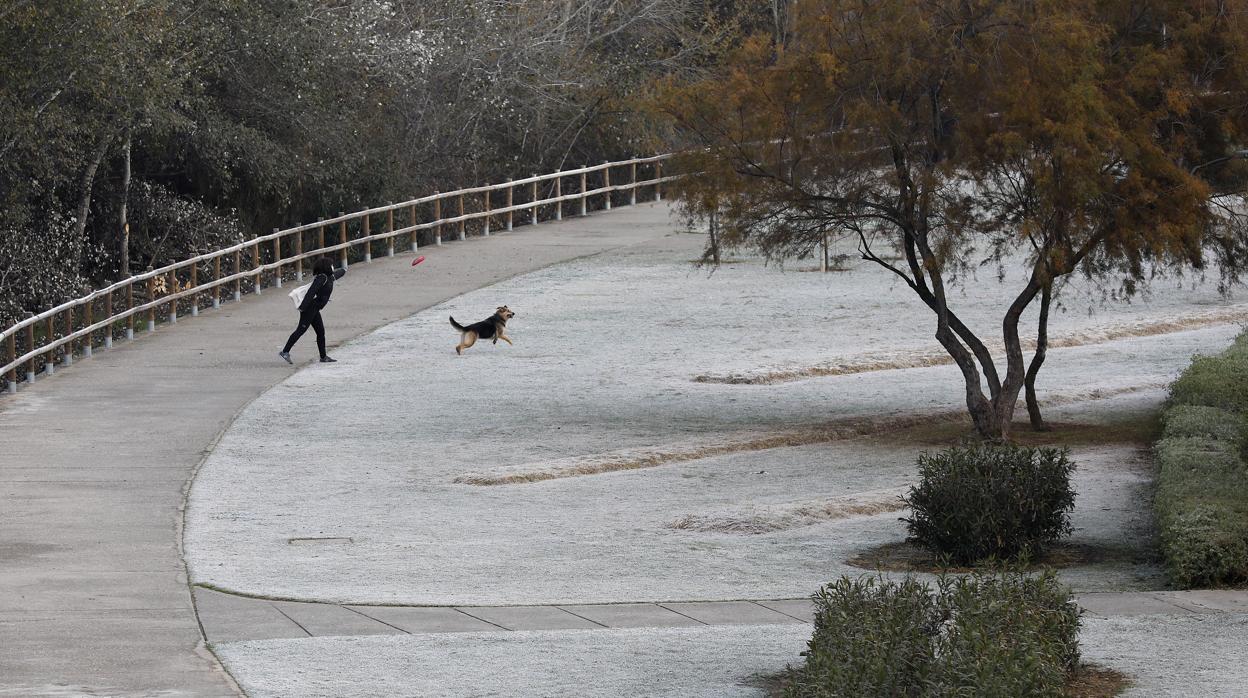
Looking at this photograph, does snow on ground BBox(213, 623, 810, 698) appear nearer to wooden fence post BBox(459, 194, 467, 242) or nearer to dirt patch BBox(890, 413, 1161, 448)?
dirt patch BBox(890, 413, 1161, 448)

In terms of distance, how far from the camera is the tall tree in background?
1778 cm

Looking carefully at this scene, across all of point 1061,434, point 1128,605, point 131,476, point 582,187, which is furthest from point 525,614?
point 582,187

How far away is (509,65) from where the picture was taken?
41.0 m

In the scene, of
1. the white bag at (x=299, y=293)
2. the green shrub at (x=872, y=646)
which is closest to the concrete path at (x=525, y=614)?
the green shrub at (x=872, y=646)

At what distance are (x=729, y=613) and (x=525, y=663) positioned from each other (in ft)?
6.66

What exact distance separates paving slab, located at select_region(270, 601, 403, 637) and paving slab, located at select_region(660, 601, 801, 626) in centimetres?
199

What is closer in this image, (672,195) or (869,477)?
(869,477)

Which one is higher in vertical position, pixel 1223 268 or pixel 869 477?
pixel 1223 268

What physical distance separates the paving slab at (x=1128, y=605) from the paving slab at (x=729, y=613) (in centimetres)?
205

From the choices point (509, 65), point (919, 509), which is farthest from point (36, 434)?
point (509, 65)

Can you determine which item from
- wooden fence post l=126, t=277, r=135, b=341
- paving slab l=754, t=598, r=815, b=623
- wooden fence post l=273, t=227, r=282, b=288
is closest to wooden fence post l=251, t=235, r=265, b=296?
wooden fence post l=273, t=227, r=282, b=288

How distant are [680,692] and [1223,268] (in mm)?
11854

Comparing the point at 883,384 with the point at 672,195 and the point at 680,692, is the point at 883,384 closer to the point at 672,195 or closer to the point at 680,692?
the point at 672,195

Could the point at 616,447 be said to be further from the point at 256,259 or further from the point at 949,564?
the point at 256,259
